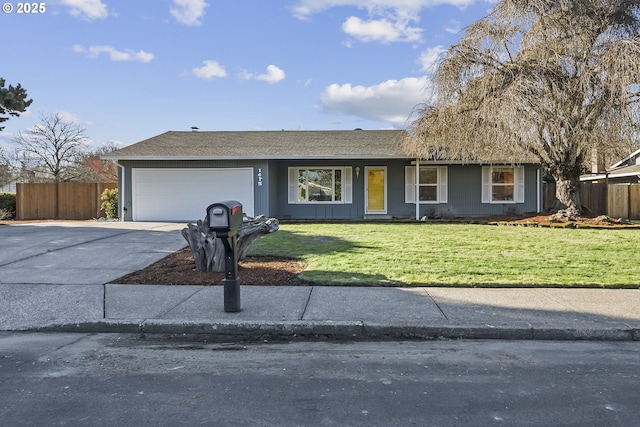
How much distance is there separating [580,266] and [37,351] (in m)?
8.65

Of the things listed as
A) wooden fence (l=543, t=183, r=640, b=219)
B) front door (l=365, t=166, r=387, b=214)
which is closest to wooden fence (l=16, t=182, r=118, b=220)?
front door (l=365, t=166, r=387, b=214)

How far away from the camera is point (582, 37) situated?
14.1 m

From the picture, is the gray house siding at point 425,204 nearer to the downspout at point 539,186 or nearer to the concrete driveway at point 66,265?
the downspout at point 539,186

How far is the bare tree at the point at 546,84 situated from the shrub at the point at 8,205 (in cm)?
1956

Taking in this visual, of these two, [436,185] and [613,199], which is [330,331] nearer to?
[436,185]

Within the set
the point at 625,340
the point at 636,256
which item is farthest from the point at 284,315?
the point at 636,256

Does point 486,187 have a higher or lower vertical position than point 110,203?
higher

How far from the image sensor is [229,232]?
5.53 meters

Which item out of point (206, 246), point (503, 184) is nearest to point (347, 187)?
point (503, 184)

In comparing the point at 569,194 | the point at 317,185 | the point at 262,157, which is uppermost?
the point at 262,157

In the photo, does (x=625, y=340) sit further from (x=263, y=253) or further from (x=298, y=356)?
(x=263, y=253)

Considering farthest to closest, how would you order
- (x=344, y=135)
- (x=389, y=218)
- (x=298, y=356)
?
(x=344, y=135)
(x=389, y=218)
(x=298, y=356)

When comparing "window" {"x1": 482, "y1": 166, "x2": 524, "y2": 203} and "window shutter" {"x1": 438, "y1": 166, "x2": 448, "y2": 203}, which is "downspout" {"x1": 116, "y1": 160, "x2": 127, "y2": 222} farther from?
"window" {"x1": 482, "y1": 166, "x2": 524, "y2": 203}

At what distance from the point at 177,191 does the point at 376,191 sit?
831 cm
